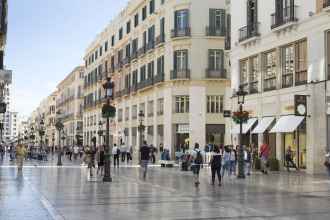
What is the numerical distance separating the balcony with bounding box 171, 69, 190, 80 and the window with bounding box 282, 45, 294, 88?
66.2ft

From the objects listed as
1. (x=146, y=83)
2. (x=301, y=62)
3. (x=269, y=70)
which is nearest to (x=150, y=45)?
(x=146, y=83)

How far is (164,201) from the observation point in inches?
653

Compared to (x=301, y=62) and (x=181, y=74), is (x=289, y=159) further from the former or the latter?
(x=181, y=74)

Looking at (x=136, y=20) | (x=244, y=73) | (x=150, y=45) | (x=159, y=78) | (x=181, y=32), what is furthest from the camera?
(x=136, y=20)

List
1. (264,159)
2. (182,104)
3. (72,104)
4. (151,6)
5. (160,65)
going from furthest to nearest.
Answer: (72,104) → (151,6) → (160,65) → (182,104) → (264,159)

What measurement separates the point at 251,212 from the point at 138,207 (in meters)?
2.99

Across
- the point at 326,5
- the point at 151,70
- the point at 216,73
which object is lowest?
the point at 216,73

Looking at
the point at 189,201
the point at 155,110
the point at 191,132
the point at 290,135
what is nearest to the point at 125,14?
the point at 155,110

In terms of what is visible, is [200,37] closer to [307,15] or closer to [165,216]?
[307,15]

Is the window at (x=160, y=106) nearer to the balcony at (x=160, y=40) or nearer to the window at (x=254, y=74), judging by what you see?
the balcony at (x=160, y=40)

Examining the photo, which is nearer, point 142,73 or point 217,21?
point 217,21

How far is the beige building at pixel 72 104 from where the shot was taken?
109062 mm

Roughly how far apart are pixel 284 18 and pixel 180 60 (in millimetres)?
21770

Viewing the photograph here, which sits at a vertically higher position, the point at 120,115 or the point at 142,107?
the point at 142,107
